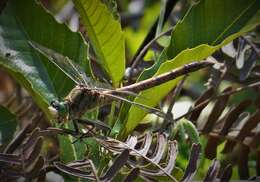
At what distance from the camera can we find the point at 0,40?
4.59ft

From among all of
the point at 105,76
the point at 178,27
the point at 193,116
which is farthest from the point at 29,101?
the point at 178,27

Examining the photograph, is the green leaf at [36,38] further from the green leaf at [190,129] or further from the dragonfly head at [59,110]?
the green leaf at [190,129]

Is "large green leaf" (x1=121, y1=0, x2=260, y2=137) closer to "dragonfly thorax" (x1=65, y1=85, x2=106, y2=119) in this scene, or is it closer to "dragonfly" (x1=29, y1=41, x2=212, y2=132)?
"dragonfly" (x1=29, y1=41, x2=212, y2=132)

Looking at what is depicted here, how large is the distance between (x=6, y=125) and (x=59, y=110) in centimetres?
13

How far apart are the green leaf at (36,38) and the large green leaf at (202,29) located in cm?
20

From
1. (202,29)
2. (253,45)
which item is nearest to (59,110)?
(202,29)

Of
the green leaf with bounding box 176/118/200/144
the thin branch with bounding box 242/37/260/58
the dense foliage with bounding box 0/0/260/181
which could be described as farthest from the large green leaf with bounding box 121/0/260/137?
the thin branch with bounding box 242/37/260/58

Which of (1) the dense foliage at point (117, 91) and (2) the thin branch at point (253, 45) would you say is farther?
(2) the thin branch at point (253, 45)

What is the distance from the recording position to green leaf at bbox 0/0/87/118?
1.41 metres

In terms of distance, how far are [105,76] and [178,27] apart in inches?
12.2

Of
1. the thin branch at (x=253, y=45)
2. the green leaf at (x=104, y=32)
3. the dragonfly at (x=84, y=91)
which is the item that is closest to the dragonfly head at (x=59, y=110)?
the dragonfly at (x=84, y=91)

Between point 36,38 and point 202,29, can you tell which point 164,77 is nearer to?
point 202,29

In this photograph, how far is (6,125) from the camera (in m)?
1.41

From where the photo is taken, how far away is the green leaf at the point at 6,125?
1.39 meters
